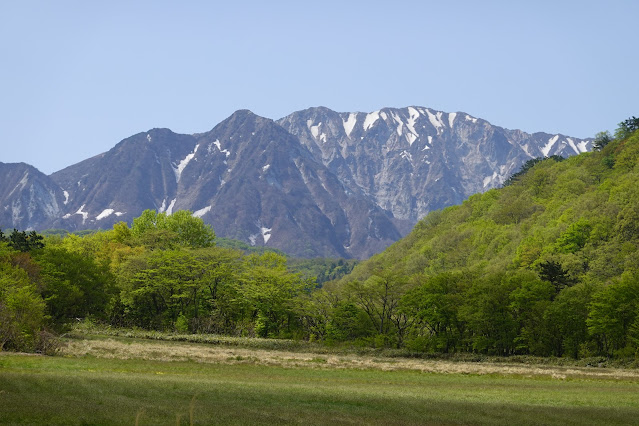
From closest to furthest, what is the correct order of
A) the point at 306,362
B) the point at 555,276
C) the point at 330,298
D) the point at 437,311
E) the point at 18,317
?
1. the point at 18,317
2. the point at 306,362
3. the point at 437,311
4. the point at 555,276
5. the point at 330,298

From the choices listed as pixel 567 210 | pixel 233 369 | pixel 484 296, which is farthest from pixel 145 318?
pixel 567 210

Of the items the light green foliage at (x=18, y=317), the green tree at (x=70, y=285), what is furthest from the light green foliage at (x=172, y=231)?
the light green foliage at (x=18, y=317)

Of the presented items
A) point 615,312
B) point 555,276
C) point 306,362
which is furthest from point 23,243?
point 615,312

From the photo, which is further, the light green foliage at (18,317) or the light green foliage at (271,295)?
the light green foliage at (271,295)

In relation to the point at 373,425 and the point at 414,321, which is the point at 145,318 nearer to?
the point at 414,321

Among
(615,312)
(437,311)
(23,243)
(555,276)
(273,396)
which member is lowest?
(273,396)

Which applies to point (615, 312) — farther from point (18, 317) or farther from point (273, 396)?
point (18, 317)

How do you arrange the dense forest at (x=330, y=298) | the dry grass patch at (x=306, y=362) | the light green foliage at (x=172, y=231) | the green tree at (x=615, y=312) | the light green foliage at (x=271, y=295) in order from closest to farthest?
the dry grass patch at (x=306, y=362) < the green tree at (x=615, y=312) < the dense forest at (x=330, y=298) < the light green foliage at (x=271, y=295) < the light green foliage at (x=172, y=231)

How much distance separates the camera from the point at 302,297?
117562 mm

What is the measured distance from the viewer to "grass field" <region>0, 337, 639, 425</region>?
2495 centimetres

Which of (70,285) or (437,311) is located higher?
(70,285)

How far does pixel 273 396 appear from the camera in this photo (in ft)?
109

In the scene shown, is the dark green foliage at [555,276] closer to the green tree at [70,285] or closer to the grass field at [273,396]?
the grass field at [273,396]

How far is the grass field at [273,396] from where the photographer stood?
2495 centimetres
